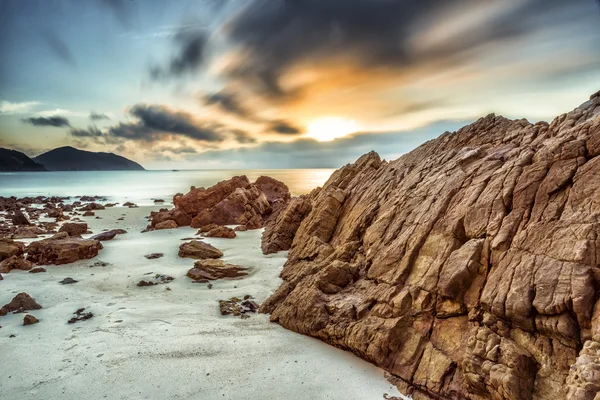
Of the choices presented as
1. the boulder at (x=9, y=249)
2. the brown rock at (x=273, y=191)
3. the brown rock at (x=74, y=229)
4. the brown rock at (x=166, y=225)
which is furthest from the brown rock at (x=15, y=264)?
the brown rock at (x=273, y=191)

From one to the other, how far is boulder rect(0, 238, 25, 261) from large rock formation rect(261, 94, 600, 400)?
58.6 ft

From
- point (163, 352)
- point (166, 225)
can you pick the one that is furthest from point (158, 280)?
point (166, 225)

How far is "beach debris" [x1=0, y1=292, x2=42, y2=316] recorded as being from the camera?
12516mm

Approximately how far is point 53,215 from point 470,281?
47.7 meters

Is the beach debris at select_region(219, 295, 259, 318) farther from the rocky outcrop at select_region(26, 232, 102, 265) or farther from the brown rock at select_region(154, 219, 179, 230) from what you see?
the brown rock at select_region(154, 219, 179, 230)

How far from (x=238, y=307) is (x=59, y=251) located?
14058 mm

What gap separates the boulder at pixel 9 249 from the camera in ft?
61.9

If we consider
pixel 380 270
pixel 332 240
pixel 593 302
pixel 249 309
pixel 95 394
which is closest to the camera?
pixel 593 302

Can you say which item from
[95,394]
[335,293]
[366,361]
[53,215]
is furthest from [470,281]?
[53,215]

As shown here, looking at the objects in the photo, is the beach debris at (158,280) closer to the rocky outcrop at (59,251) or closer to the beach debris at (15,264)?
the rocky outcrop at (59,251)

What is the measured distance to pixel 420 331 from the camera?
8391 millimetres

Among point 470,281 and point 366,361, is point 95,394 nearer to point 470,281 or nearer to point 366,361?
point 366,361

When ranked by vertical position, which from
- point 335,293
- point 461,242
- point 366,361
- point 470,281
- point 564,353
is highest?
point 461,242

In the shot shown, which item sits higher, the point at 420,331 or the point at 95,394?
the point at 420,331
